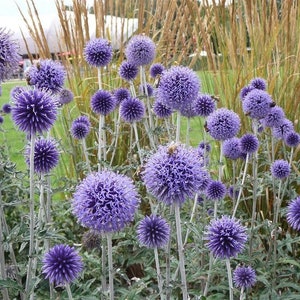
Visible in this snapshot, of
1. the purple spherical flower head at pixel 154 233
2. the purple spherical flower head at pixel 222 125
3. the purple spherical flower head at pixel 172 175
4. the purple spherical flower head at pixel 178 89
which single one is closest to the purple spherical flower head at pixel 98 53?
the purple spherical flower head at pixel 222 125

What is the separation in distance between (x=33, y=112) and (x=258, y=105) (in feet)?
4.46

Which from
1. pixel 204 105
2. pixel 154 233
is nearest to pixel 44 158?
pixel 154 233

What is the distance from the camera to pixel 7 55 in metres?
1.90

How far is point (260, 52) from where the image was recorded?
3.95 meters

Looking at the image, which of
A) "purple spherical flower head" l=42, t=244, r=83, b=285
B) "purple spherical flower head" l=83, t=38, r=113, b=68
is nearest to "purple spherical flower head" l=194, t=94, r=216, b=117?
"purple spherical flower head" l=83, t=38, r=113, b=68

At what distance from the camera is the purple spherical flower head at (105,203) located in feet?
5.06

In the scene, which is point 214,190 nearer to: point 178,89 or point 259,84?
point 178,89

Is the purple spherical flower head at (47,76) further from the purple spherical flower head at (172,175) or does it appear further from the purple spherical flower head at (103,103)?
the purple spherical flower head at (172,175)

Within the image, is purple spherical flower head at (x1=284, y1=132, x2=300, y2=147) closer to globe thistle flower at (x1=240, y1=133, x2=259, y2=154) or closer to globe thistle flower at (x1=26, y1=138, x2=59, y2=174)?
globe thistle flower at (x1=240, y1=133, x2=259, y2=154)

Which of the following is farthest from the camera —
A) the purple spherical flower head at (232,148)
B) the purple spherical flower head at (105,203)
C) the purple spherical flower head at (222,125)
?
the purple spherical flower head at (232,148)

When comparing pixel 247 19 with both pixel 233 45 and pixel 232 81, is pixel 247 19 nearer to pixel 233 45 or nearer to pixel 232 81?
pixel 233 45

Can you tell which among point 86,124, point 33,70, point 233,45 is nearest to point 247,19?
point 233,45

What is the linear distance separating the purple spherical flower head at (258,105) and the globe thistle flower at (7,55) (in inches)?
51.4

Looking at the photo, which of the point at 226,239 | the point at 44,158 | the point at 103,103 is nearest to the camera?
the point at 226,239
